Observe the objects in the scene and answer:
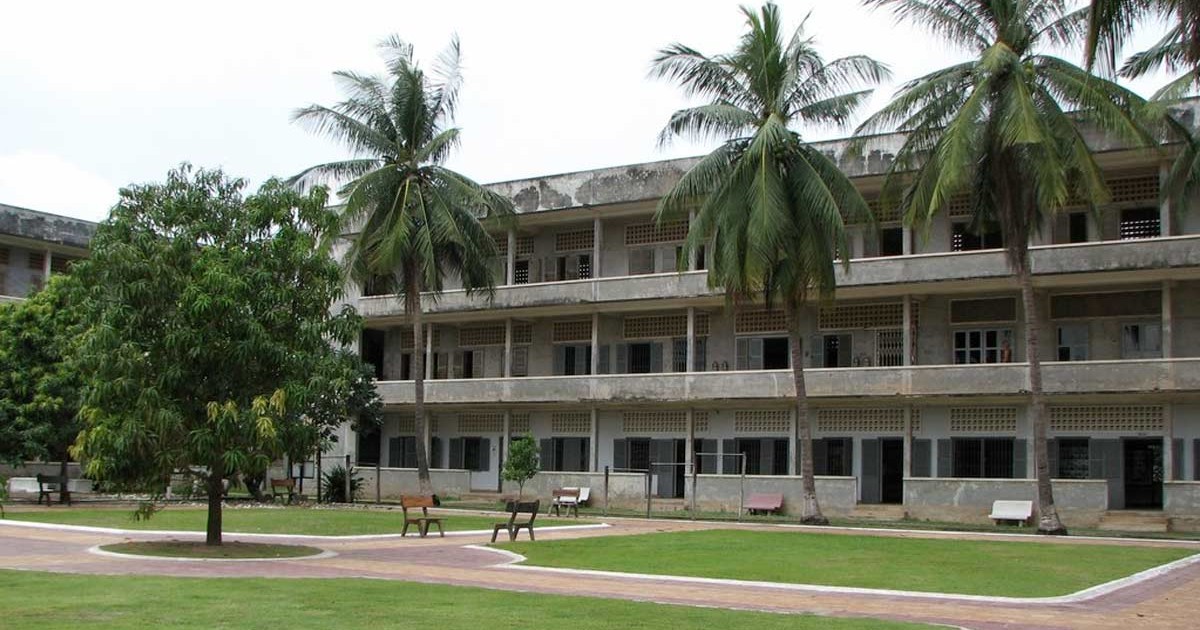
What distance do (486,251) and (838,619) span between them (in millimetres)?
29369

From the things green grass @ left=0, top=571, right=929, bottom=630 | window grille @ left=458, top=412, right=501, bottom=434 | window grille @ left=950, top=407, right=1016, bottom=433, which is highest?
window grille @ left=950, top=407, right=1016, bottom=433

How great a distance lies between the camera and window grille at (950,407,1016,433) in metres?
37.3

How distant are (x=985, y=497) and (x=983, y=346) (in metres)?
5.46

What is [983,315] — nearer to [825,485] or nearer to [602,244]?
[825,485]

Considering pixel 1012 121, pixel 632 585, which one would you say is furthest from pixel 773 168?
pixel 632 585

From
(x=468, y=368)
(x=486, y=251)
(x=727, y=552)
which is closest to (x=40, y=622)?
(x=727, y=552)

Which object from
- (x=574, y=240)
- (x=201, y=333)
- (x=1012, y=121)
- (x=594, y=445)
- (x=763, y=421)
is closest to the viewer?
(x=201, y=333)

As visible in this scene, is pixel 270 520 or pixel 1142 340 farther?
pixel 1142 340

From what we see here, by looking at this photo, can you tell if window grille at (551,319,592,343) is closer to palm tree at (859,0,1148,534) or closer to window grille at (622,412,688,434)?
window grille at (622,412,688,434)

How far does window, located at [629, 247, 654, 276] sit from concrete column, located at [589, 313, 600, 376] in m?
2.06

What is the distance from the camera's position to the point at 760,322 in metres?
42.5

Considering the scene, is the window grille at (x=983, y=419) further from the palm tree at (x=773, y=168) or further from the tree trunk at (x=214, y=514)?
the tree trunk at (x=214, y=514)

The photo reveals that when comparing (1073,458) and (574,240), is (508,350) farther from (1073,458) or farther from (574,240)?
(1073,458)

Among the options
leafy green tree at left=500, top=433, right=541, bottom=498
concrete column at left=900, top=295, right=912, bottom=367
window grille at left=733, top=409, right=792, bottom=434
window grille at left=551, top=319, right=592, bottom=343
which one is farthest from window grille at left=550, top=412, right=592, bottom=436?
concrete column at left=900, top=295, right=912, bottom=367
